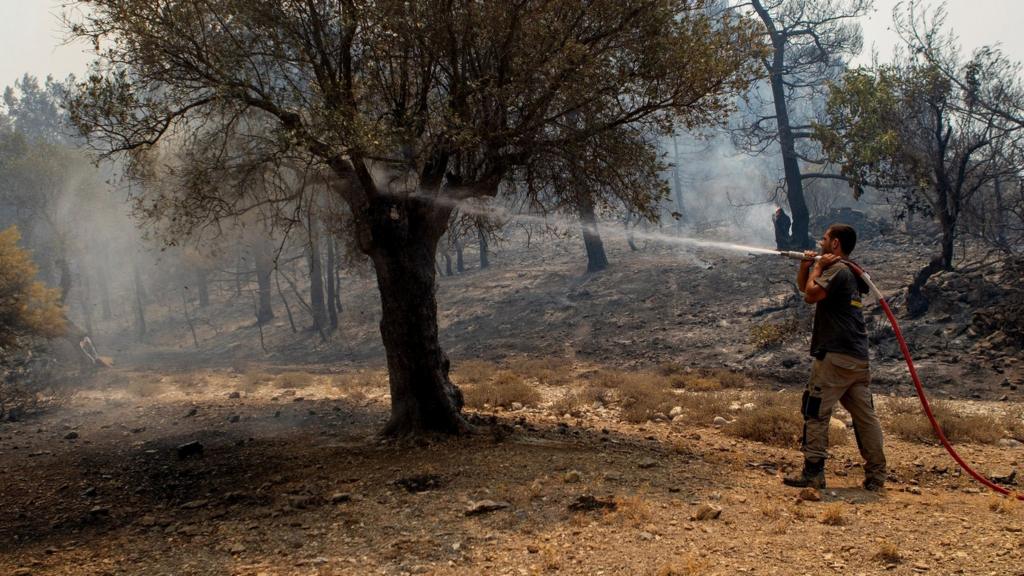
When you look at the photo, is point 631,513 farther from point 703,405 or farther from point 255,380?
point 255,380

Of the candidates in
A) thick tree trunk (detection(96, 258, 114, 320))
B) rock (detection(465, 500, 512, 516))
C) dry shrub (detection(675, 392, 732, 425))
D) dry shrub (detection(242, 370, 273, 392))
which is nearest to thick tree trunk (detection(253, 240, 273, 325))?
dry shrub (detection(242, 370, 273, 392))

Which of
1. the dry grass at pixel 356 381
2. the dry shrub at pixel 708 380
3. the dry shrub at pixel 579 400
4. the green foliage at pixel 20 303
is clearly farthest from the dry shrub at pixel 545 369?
the green foliage at pixel 20 303

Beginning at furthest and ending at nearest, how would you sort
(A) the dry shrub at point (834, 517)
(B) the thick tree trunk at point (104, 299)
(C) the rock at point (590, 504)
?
1. (B) the thick tree trunk at point (104, 299)
2. (C) the rock at point (590, 504)
3. (A) the dry shrub at point (834, 517)

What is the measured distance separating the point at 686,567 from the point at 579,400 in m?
7.85

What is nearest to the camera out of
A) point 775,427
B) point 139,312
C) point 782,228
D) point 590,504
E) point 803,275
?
point 590,504

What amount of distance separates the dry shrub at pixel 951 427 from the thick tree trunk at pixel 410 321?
17.2ft

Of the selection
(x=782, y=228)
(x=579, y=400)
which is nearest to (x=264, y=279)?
(x=782, y=228)

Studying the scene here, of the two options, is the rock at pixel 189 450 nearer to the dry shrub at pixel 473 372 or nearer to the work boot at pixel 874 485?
the dry shrub at pixel 473 372

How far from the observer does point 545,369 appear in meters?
16.0

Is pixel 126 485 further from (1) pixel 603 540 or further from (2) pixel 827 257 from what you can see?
(2) pixel 827 257

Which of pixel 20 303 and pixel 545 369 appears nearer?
pixel 545 369

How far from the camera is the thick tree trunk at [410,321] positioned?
8.41 m

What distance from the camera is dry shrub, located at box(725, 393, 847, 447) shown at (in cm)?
827

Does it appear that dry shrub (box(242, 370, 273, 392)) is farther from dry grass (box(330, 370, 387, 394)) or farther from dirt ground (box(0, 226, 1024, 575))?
dry grass (box(330, 370, 387, 394))
